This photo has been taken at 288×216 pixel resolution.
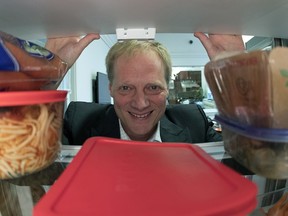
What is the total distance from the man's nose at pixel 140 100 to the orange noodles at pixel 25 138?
1.89 ft

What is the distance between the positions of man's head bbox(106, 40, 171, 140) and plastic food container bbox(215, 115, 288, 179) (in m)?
0.54

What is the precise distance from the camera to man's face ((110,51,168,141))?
0.94 m

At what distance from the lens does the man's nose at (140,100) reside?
95 cm

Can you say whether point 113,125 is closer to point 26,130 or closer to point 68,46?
point 68,46

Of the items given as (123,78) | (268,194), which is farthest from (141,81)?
(268,194)

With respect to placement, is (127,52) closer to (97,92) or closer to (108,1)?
(108,1)

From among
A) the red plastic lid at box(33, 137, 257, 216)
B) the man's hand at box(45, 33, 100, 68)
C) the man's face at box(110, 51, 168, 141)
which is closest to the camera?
the red plastic lid at box(33, 137, 257, 216)

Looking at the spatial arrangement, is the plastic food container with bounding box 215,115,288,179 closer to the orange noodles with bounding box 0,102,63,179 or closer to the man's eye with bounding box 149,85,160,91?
the orange noodles with bounding box 0,102,63,179

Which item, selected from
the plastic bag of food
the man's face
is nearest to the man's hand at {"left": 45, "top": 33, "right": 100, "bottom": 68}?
the plastic bag of food

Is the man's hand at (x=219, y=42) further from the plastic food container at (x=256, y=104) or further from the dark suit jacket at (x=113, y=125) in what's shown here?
the dark suit jacket at (x=113, y=125)

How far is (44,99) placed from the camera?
0.35m

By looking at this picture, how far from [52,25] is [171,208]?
0.47m

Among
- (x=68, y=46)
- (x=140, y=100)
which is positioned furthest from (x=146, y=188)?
(x=140, y=100)

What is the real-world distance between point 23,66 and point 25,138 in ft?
0.33
